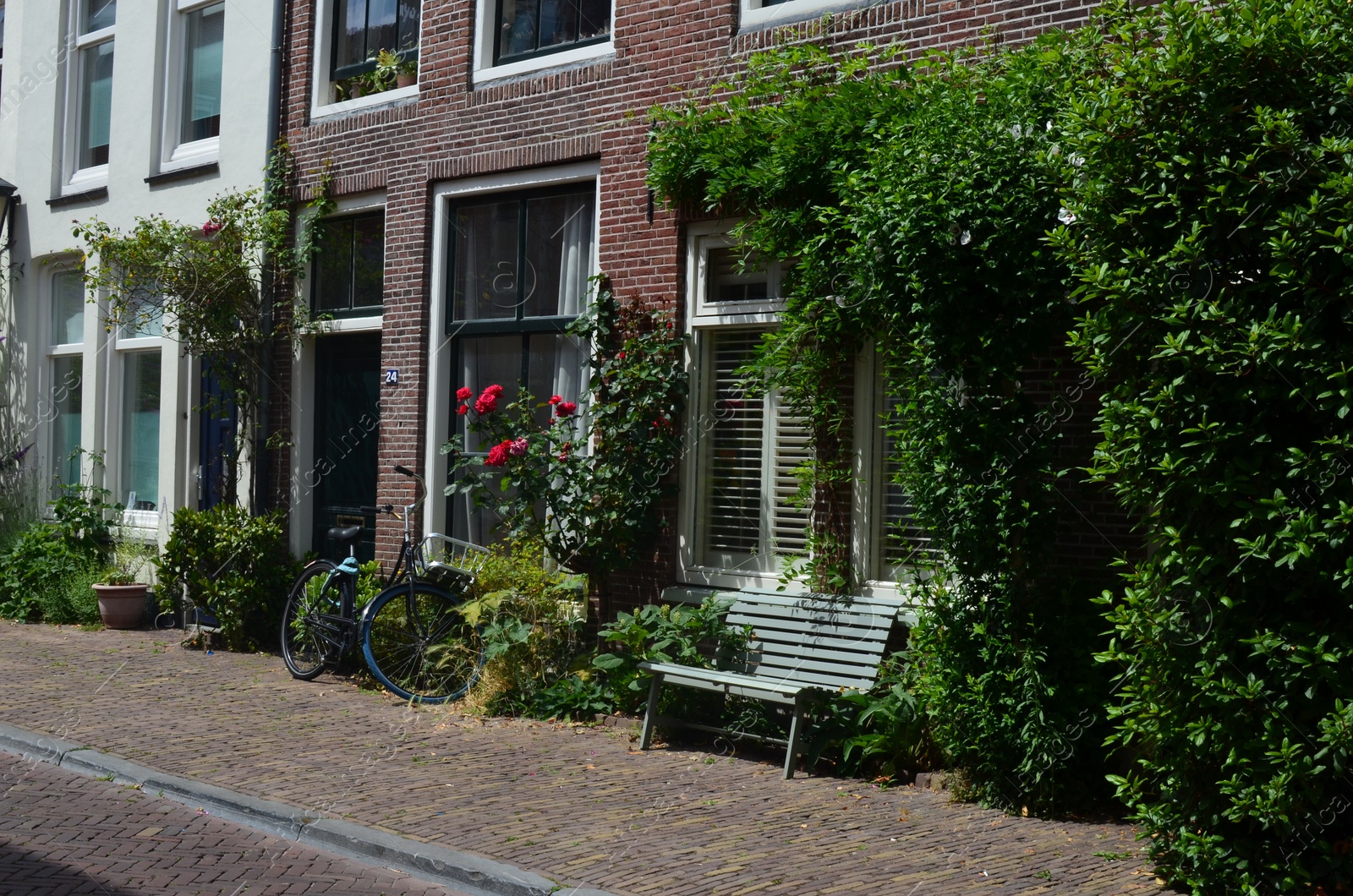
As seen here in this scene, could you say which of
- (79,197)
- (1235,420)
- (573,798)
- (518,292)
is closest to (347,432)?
(518,292)

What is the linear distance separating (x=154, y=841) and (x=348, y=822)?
82cm

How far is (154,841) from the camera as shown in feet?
19.6

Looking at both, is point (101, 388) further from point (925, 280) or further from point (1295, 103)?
point (1295, 103)

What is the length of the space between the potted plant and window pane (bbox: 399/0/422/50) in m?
5.50

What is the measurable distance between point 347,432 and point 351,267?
1.47 m

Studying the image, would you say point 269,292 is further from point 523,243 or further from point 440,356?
point 523,243

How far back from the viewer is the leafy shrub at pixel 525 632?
358 inches

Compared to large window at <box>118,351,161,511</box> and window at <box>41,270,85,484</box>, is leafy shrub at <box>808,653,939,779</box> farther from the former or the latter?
window at <box>41,270,85,484</box>

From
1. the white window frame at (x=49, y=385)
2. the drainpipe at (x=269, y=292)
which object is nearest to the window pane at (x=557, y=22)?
the drainpipe at (x=269, y=292)

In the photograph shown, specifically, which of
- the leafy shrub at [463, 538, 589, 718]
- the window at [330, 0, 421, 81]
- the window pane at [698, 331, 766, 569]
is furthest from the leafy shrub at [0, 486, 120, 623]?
the window pane at [698, 331, 766, 569]

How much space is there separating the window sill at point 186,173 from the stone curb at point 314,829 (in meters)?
7.00

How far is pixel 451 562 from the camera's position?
1082 cm

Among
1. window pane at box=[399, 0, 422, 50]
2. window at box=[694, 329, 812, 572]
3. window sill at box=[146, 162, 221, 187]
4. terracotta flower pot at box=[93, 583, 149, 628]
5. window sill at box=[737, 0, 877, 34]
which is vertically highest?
window pane at box=[399, 0, 422, 50]

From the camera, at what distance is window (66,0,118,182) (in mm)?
15281
